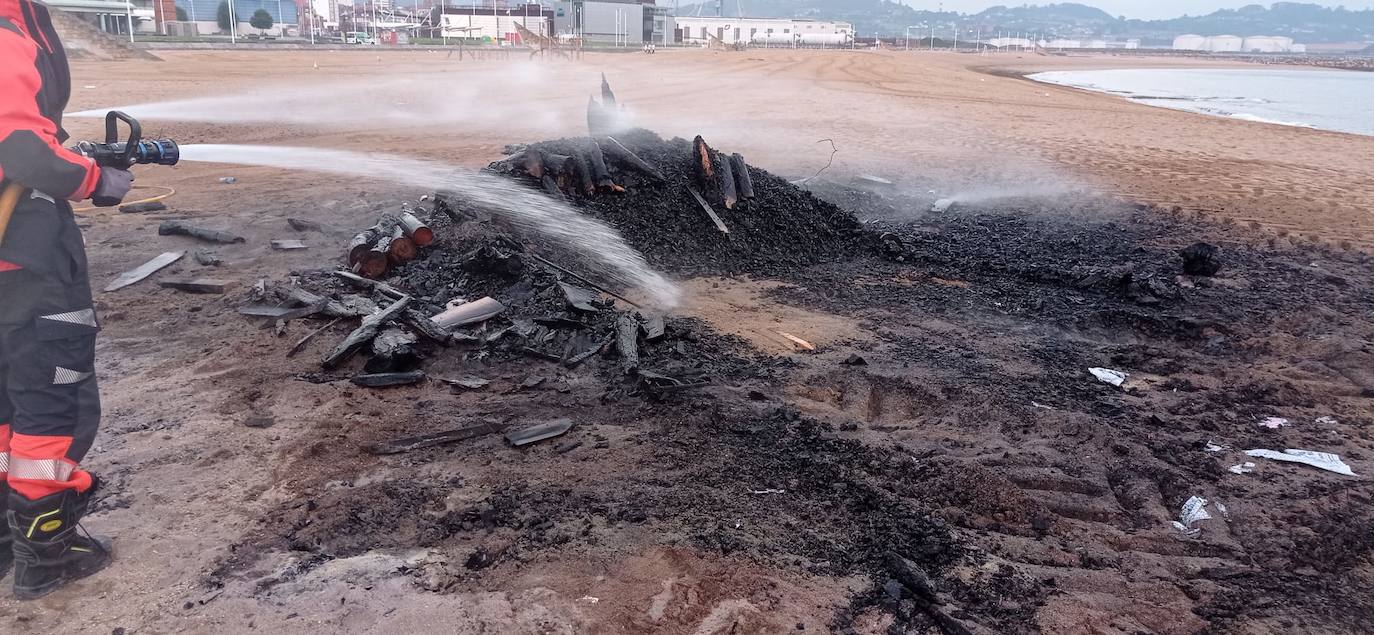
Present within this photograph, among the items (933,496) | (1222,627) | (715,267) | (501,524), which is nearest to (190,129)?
(715,267)

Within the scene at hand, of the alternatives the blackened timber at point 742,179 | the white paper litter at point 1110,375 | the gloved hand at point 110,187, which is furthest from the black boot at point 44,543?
the blackened timber at point 742,179

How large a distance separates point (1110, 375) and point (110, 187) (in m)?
7.06

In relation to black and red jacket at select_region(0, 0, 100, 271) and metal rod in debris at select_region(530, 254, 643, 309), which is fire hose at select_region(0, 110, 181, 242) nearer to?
black and red jacket at select_region(0, 0, 100, 271)

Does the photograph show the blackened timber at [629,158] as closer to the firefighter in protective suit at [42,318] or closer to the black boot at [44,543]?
the firefighter in protective suit at [42,318]

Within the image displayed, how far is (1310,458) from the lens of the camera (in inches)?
212

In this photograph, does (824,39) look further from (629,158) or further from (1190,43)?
(1190,43)

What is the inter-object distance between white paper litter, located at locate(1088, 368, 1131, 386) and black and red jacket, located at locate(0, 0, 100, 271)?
6.98 meters

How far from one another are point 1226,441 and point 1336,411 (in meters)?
1.27

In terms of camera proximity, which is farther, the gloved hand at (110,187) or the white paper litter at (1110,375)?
the white paper litter at (1110,375)

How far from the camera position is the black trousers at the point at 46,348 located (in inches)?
136

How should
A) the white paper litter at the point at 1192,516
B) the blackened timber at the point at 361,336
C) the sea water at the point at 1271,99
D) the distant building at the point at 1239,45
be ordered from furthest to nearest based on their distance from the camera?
the distant building at the point at 1239,45 < the sea water at the point at 1271,99 < the blackened timber at the point at 361,336 < the white paper litter at the point at 1192,516

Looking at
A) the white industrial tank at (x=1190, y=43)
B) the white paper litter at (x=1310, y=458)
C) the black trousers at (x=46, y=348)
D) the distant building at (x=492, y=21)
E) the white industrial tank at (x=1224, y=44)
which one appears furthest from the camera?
the white industrial tank at (x=1190, y=43)

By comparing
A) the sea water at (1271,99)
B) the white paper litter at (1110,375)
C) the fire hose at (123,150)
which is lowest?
the white paper litter at (1110,375)

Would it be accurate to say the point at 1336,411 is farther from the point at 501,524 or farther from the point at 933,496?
the point at 501,524
